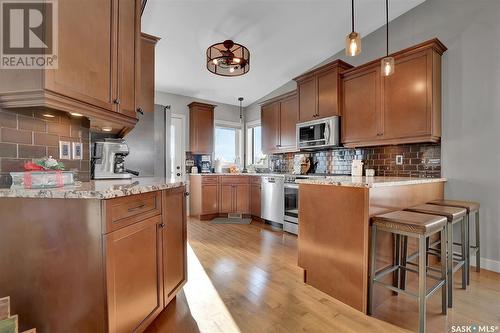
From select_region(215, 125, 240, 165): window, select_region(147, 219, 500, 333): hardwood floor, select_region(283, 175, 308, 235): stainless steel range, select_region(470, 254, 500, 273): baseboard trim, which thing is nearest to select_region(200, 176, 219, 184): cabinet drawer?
select_region(215, 125, 240, 165): window

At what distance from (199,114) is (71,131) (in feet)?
11.0

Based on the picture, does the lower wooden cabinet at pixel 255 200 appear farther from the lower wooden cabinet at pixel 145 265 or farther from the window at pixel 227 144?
the lower wooden cabinet at pixel 145 265

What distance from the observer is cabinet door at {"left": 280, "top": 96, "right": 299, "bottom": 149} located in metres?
4.14

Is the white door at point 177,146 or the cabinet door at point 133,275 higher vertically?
the white door at point 177,146

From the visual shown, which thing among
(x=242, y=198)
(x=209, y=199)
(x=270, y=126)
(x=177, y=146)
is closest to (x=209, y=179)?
(x=209, y=199)

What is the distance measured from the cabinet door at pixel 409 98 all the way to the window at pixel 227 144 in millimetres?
3485

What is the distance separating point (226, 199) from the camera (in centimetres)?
462

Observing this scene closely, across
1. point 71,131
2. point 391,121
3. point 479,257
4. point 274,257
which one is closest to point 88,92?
point 71,131

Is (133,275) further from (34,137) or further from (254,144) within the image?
(254,144)

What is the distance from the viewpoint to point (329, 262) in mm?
1929

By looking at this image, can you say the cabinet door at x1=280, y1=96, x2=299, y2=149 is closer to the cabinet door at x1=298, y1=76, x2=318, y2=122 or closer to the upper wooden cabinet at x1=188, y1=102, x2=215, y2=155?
the cabinet door at x1=298, y1=76, x2=318, y2=122

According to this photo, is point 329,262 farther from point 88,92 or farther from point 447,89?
point 447,89

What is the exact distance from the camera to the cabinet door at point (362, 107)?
2.99m

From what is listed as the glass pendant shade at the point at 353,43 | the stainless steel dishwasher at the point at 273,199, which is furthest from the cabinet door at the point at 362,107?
the glass pendant shade at the point at 353,43
